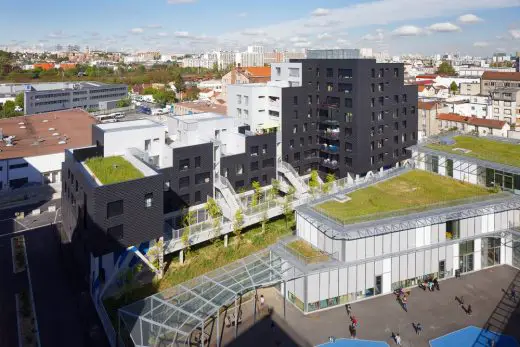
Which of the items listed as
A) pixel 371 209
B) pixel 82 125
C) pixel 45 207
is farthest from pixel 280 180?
pixel 82 125

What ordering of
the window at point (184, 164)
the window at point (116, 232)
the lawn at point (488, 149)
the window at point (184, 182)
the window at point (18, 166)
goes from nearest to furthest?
the window at point (116, 232), the lawn at point (488, 149), the window at point (184, 164), the window at point (184, 182), the window at point (18, 166)

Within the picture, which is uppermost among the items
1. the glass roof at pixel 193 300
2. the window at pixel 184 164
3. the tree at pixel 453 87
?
the tree at pixel 453 87

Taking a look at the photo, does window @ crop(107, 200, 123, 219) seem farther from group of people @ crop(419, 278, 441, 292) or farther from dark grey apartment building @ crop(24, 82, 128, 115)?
dark grey apartment building @ crop(24, 82, 128, 115)

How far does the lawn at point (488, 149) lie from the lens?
3903cm

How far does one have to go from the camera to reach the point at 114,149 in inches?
1540

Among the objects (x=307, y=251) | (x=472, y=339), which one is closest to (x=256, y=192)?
(x=307, y=251)

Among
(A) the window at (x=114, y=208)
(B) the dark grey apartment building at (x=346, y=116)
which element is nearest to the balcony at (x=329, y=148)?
(B) the dark grey apartment building at (x=346, y=116)

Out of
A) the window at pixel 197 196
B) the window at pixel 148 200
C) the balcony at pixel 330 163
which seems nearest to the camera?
the window at pixel 148 200

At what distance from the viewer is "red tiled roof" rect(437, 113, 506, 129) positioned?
237ft

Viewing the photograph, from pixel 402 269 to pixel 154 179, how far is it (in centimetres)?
1923

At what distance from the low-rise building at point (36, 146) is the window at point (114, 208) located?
33.7 meters

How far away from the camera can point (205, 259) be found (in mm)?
37969

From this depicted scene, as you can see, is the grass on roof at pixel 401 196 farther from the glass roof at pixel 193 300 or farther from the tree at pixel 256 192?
the tree at pixel 256 192

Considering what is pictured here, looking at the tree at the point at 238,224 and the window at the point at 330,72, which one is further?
the window at the point at 330,72
